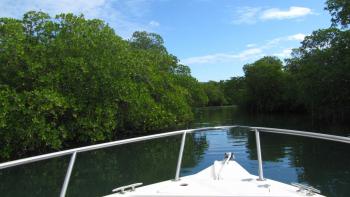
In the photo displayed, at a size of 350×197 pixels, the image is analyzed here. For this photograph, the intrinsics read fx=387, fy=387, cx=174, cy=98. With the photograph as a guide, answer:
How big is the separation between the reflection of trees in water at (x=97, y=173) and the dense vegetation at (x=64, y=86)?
2056 mm

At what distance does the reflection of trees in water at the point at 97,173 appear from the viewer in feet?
38.3

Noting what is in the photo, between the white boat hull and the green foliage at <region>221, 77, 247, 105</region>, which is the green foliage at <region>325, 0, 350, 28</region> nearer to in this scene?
the white boat hull

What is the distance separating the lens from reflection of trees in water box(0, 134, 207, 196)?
11.7 meters

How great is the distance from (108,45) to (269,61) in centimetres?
5807

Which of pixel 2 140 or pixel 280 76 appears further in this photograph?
pixel 280 76

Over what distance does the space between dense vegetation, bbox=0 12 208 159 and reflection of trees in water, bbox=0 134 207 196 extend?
6.75 feet

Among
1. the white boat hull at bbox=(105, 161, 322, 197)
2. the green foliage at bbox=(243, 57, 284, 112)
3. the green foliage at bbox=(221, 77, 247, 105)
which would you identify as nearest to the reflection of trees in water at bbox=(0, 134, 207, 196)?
the white boat hull at bbox=(105, 161, 322, 197)

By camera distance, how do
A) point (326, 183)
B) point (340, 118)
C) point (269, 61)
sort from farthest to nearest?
point (269, 61) < point (340, 118) < point (326, 183)

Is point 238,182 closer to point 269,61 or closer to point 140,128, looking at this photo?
point 140,128

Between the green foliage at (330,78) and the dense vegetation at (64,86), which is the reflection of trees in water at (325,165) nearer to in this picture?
the dense vegetation at (64,86)

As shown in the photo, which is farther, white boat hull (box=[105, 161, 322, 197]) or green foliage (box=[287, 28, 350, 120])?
green foliage (box=[287, 28, 350, 120])

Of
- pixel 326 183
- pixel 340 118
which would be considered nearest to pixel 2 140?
pixel 326 183

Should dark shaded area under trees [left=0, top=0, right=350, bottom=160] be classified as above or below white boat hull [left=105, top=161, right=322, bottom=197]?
above

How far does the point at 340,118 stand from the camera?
3731 cm
